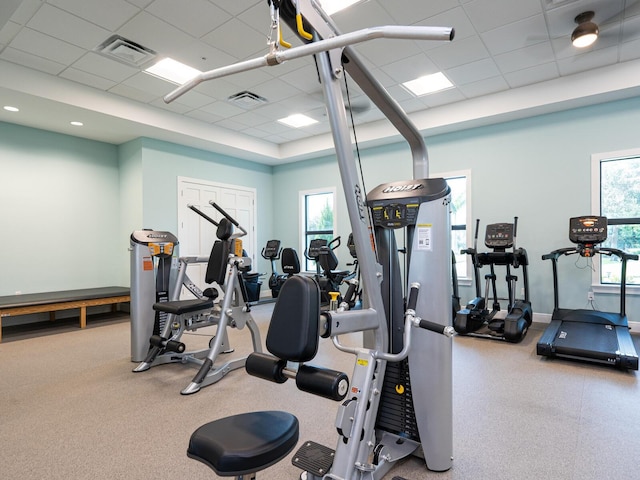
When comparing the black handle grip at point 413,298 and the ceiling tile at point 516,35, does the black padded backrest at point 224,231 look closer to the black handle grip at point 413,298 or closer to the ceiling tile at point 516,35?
the black handle grip at point 413,298

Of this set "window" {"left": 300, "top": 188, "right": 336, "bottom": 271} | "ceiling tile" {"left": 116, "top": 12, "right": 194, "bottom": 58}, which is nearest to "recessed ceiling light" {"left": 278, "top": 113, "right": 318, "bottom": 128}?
"window" {"left": 300, "top": 188, "right": 336, "bottom": 271}

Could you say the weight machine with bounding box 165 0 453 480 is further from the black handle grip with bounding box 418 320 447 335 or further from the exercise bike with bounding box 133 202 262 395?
the exercise bike with bounding box 133 202 262 395

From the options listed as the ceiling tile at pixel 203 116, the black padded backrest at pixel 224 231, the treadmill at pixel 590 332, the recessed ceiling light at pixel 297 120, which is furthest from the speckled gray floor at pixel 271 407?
the recessed ceiling light at pixel 297 120

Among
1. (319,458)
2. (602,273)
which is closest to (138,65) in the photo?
(319,458)

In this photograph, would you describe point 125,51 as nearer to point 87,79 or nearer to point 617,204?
point 87,79

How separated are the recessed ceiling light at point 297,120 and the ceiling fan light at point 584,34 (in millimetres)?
3809

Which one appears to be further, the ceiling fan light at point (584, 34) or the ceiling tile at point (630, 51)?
the ceiling tile at point (630, 51)

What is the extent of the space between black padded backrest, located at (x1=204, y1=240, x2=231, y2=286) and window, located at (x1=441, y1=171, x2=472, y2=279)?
3941 millimetres

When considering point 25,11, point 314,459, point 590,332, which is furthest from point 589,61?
point 25,11

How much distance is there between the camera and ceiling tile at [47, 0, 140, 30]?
3291 millimetres

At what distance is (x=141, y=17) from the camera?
11.5 feet

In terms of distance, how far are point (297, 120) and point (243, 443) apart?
6.01m

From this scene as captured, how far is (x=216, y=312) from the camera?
12.4 feet

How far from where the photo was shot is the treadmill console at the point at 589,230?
4.31 m
